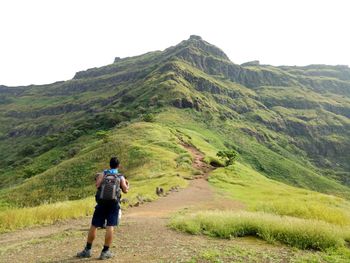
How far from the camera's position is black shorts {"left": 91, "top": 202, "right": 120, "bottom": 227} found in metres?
12.4

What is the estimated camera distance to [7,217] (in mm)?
19156

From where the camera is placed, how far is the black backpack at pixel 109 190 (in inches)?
479

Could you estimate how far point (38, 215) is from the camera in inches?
801

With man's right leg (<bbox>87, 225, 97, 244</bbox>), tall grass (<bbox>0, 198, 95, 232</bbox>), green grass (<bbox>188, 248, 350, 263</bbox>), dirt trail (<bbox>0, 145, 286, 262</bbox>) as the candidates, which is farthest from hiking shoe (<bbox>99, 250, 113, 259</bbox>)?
tall grass (<bbox>0, 198, 95, 232</bbox>)

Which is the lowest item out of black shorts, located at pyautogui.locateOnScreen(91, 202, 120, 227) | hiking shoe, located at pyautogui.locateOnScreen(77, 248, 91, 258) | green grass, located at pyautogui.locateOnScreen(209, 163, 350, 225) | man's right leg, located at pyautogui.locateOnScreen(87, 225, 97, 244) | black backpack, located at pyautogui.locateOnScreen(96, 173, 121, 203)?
green grass, located at pyautogui.locateOnScreen(209, 163, 350, 225)

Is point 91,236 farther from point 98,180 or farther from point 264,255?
point 264,255

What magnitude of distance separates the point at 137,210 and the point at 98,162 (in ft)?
127

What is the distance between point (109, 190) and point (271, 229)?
701cm

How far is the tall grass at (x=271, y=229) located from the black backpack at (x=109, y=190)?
5.01 meters

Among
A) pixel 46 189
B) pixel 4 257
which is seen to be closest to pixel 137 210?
pixel 4 257

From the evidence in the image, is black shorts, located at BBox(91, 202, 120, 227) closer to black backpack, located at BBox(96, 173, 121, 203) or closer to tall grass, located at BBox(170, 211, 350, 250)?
black backpack, located at BBox(96, 173, 121, 203)

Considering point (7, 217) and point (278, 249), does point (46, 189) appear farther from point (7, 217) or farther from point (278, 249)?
point (278, 249)

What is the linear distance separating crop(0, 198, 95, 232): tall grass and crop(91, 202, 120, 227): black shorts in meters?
8.04

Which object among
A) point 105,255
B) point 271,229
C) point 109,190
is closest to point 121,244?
point 105,255
